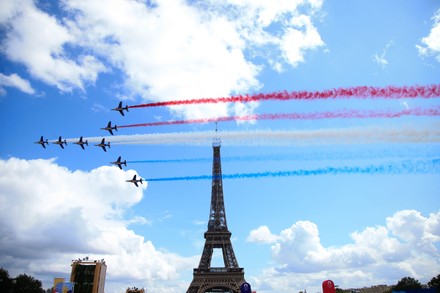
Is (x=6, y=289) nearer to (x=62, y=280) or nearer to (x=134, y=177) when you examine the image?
(x=62, y=280)

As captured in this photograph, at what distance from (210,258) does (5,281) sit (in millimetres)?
61046

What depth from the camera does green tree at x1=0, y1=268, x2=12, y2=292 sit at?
93688 mm

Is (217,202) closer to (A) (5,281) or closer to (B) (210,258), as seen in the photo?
(B) (210,258)

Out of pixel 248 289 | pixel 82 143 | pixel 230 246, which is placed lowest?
pixel 248 289

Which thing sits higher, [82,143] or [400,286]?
[82,143]

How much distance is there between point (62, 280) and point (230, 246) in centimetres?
6013

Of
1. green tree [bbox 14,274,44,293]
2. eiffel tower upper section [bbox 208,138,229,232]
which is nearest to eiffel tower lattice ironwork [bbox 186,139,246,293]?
eiffel tower upper section [bbox 208,138,229,232]

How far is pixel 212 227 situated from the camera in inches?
5002

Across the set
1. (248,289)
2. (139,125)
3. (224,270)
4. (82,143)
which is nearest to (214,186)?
(224,270)

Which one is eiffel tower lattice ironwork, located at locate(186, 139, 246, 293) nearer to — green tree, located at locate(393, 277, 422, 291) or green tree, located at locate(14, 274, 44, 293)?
green tree, located at locate(14, 274, 44, 293)

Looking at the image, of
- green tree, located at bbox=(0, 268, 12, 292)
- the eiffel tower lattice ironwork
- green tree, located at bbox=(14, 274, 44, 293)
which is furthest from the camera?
the eiffel tower lattice ironwork

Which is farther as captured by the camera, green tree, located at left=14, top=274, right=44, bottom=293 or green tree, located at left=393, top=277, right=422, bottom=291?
green tree, located at left=393, top=277, right=422, bottom=291

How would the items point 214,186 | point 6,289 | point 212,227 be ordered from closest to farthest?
point 6,289 → point 212,227 → point 214,186

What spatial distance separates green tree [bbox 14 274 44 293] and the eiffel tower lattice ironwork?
45.7 metres
